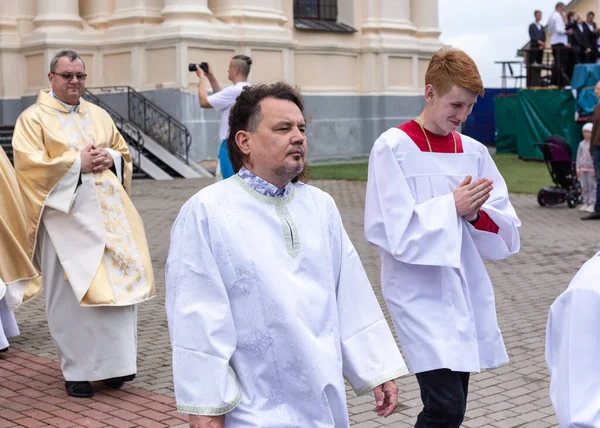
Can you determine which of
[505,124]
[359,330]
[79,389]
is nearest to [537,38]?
[505,124]

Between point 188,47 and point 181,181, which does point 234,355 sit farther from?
point 188,47

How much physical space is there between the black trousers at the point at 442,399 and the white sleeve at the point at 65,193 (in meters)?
2.96

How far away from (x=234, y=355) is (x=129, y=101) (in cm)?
1940

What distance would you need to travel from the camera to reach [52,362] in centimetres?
725

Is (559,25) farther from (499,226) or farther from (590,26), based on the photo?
(499,226)

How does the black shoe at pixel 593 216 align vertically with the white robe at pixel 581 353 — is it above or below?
below

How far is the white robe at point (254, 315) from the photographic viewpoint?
321 cm

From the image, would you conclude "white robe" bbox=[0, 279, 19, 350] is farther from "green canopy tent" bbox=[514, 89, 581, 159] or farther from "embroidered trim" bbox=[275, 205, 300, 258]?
"green canopy tent" bbox=[514, 89, 581, 159]

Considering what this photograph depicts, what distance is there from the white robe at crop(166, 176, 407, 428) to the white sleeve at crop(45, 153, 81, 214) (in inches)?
127

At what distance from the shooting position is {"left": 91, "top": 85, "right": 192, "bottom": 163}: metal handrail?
21328 mm

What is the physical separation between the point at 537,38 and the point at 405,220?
24.1 metres

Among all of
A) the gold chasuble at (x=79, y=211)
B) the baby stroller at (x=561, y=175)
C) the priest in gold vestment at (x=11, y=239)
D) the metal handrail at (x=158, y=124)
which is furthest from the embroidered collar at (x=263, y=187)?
the metal handrail at (x=158, y=124)

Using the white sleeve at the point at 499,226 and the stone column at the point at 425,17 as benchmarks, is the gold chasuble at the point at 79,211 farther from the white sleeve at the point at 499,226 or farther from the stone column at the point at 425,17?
the stone column at the point at 425,17

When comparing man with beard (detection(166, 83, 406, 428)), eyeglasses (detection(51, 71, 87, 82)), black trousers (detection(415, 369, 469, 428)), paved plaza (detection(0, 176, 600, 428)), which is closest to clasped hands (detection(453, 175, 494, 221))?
black trousers (detection(415, 369, 469, 428))
